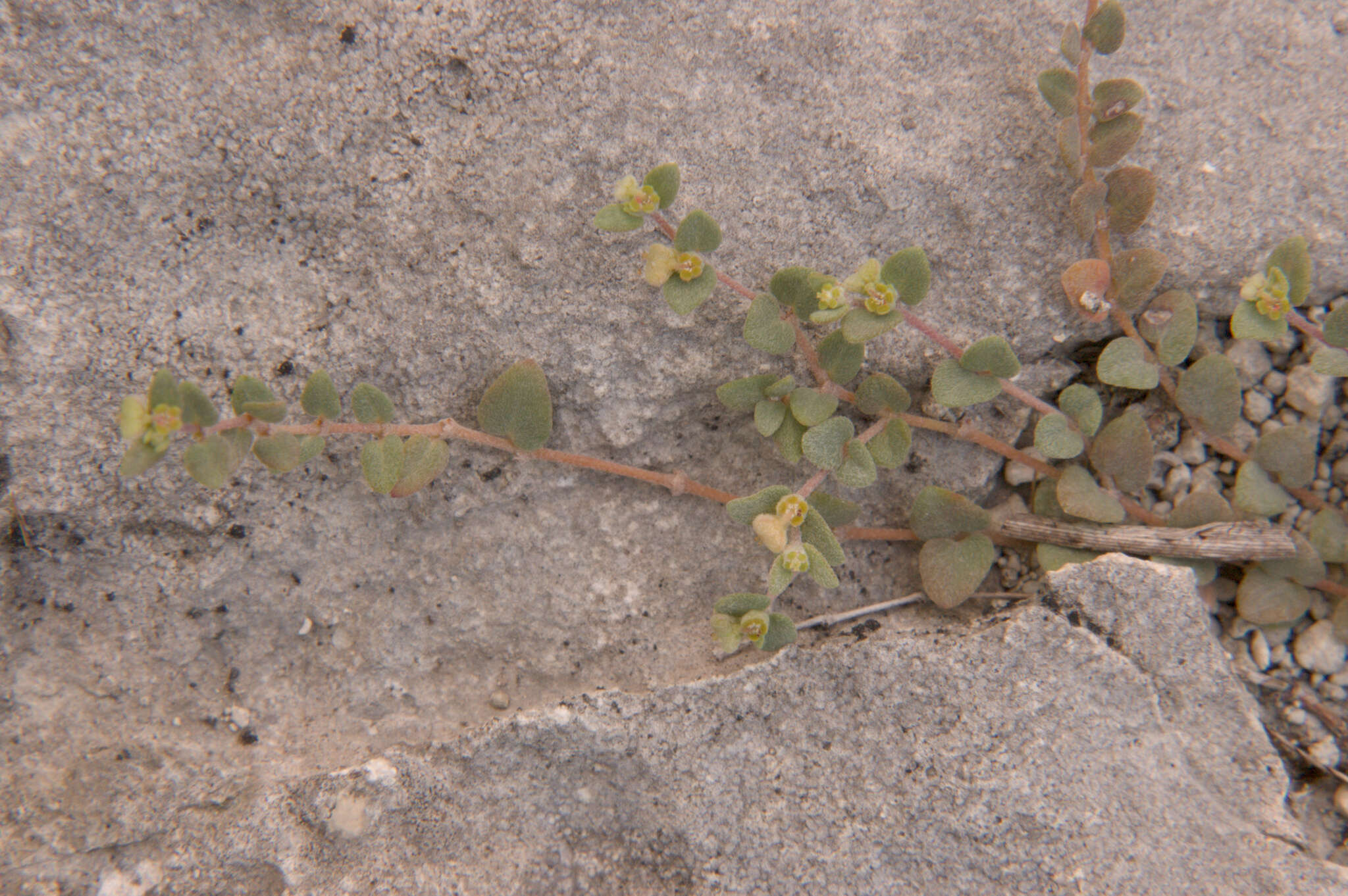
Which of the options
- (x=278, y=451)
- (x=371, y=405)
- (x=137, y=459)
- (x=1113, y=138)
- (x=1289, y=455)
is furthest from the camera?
(x=1289, y=455)

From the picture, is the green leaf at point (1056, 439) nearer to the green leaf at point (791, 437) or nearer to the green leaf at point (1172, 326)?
the green leaf at point (1172, 326)

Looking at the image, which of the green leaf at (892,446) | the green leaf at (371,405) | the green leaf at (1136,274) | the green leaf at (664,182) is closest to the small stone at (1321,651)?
the green leaf at (1136,274)

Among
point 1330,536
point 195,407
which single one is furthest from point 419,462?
point 1330,536

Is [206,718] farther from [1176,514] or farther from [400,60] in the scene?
[1176,514]

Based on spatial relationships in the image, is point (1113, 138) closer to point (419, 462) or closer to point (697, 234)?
point (697, 234)

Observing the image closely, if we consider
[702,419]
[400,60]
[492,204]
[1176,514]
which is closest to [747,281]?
[702,419]

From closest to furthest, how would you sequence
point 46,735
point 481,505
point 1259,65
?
point 46,735 → point 481,505 → point 1259,65
